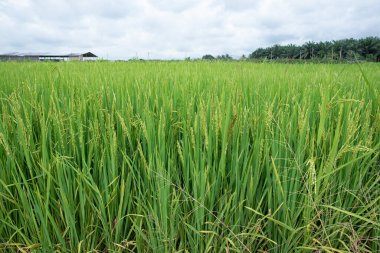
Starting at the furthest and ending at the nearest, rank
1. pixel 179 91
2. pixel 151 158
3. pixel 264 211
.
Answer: pixel 179 91, pixel 264 211, pixel 151 158

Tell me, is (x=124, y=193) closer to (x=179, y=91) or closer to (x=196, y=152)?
(x=196, y=152)

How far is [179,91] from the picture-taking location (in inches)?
79.0

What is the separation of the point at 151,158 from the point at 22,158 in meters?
0.62

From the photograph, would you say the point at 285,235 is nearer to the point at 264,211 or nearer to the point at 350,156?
the point at 264,211

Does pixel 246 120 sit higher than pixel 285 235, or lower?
higher

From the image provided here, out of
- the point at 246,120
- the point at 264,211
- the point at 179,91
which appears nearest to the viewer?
the point at 264,211

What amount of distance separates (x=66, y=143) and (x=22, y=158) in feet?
0.64

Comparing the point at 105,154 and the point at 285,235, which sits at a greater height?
the point at 105,154

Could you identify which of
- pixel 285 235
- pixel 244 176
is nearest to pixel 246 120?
pixel 244 176

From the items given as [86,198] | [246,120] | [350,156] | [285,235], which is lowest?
[285,235]

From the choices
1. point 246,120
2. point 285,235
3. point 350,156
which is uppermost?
point 246,120

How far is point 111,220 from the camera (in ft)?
3.95

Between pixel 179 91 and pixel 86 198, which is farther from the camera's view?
pixel 179 91

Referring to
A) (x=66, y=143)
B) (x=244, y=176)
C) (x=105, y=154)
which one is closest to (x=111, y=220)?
(x=105, y=154)
